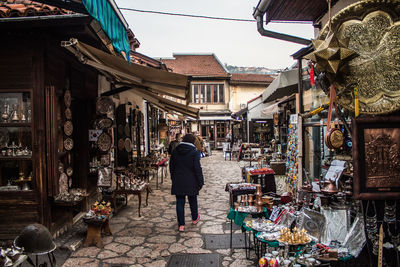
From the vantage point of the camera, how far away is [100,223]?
5.64 m

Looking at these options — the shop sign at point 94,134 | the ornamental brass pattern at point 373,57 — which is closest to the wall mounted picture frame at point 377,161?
the ornamental brass pattern at point 373,57

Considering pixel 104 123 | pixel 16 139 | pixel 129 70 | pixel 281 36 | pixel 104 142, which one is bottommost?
pixel 104 142

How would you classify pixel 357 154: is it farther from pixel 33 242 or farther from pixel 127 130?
pixel 127 130

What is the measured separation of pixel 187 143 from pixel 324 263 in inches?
145

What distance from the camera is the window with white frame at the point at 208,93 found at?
33.2 m

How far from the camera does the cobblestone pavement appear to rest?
505 cm

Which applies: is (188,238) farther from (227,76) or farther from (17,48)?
(227,76)

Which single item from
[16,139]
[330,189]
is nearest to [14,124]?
[16,139]

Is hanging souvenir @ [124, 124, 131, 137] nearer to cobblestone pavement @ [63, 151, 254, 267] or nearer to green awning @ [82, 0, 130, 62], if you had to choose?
cobblestone pavement @ [63, 151, 254, 267]

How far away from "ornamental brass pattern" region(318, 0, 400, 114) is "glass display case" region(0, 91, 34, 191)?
525 centimetres

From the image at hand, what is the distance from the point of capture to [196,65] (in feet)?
115

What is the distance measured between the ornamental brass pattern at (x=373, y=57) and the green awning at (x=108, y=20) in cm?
305

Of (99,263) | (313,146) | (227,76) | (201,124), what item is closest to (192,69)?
(227,76)

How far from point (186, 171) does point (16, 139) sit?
326 centimetres
